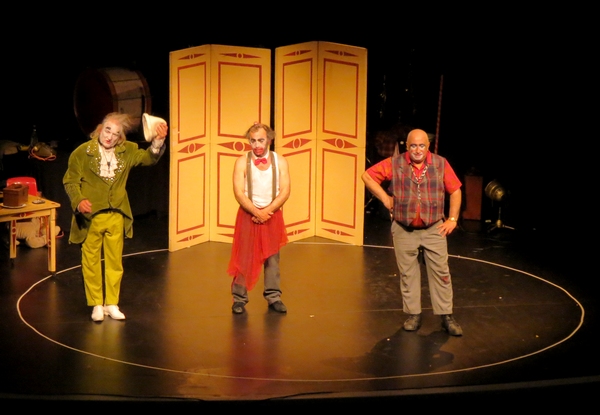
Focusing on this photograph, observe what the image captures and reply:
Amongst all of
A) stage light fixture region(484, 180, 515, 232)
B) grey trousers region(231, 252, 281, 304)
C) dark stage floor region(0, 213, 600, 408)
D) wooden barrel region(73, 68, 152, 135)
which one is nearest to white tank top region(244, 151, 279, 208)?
grey trousers region(231, 252, 281, 304)

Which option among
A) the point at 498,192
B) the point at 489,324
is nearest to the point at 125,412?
the point at 489,324

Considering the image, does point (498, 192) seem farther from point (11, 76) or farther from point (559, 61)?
point (11, 76)

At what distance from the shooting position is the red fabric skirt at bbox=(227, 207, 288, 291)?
23.9ft

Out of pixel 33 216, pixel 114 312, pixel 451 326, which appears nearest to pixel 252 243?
pixel 114 312

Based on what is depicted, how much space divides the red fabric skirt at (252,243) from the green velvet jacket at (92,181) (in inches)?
28.7

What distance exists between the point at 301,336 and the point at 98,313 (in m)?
1.30

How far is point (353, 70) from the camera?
916 centimetres

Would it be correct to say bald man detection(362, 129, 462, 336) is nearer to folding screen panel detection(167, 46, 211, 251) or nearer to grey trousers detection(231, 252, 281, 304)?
grey trousers detection(231, 252, 281, 304)

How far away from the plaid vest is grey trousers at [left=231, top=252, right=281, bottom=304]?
1001 millimetres

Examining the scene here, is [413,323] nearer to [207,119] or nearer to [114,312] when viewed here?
[114,312]

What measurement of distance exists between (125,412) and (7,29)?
5254mm

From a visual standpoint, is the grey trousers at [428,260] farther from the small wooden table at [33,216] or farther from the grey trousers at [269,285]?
the small wooden table at [33,216]

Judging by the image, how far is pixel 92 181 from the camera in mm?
7031

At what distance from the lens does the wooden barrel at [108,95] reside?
9.50 m
